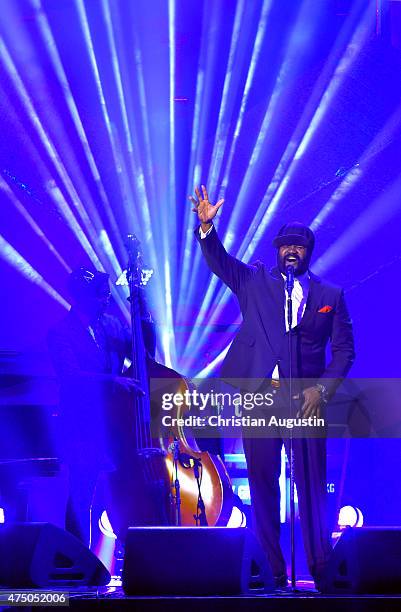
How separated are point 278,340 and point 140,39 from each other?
223 cm

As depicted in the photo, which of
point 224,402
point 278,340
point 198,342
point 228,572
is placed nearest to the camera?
point 228,572

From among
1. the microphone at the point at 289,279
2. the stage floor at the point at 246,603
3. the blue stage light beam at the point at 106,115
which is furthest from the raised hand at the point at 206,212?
the stage floor at the point at 246,603

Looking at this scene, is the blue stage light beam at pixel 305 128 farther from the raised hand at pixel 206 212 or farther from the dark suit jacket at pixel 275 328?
the raised hand at pixel 206 212

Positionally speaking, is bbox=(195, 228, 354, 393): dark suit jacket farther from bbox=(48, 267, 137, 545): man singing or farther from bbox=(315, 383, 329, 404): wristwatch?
bbox=(48, 267, 137, 545): man singing

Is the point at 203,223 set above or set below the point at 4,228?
below

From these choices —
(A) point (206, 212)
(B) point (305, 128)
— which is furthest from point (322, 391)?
(B) point (305, 128)

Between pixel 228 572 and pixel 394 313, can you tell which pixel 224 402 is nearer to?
pixel 394 313

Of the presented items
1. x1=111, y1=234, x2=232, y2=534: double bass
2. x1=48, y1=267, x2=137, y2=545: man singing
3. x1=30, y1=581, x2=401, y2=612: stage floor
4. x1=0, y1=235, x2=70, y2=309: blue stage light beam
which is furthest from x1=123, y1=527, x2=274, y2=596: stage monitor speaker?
x1=0, y1=235, x2=70, y2=309: blue stage light beam

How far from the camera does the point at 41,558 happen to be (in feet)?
10.1

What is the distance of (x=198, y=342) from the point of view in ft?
17.0

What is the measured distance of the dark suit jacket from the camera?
13.9ft

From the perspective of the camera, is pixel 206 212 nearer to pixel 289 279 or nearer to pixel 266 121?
pixel 289 279

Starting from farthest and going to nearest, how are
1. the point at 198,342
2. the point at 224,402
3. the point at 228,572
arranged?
the point at 198,342 < the point at 224,402 < the point at 228,572

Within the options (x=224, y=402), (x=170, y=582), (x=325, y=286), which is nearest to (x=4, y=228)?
(x=224, y=402)
